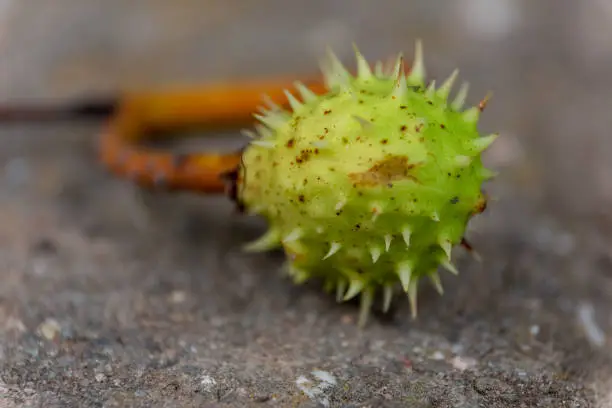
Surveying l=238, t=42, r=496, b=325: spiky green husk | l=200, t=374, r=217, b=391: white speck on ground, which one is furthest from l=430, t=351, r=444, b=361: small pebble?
l=200, t=374, r=217, b=391: white speck on ground

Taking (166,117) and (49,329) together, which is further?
(166,117)

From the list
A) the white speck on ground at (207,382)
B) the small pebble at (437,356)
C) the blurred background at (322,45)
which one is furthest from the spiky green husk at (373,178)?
the blurred background at (322,45)

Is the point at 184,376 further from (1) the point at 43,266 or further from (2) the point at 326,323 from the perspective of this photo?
(1) the point at 43,266

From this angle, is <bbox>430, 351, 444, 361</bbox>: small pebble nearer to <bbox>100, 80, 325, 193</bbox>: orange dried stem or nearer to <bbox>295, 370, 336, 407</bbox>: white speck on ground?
<bbox>295, 370, 336, 407</bbox>: white speck on ground

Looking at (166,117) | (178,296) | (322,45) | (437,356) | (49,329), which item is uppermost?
(322,45)

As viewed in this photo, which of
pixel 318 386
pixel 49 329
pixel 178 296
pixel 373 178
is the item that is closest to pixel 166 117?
pixel 178 296

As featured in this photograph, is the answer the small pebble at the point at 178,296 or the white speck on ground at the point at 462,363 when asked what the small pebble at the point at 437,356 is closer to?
the white speck on ground at the point at 462,363

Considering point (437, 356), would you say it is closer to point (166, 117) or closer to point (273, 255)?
point (273, 255)
